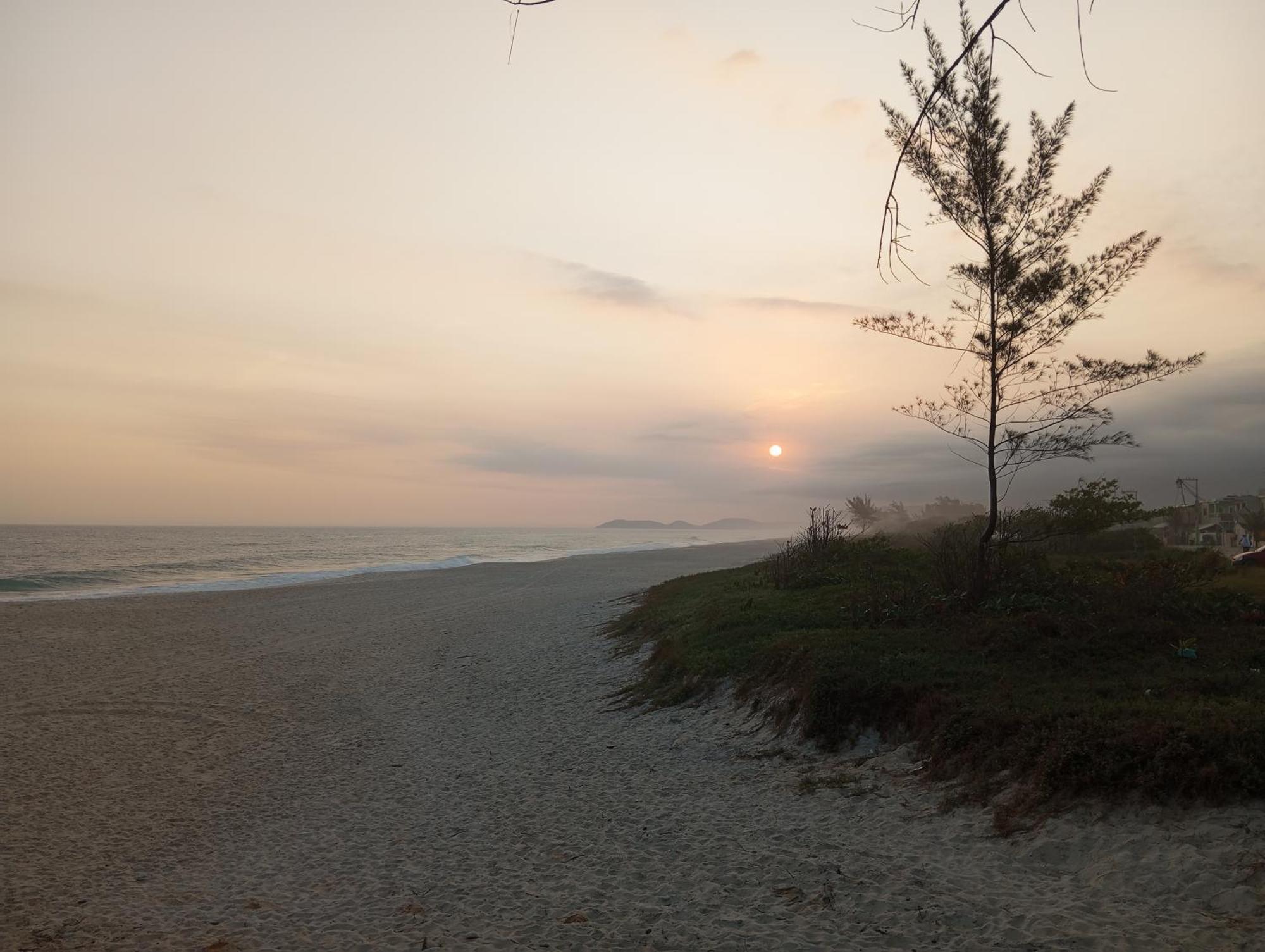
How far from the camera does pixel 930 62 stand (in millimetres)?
12180

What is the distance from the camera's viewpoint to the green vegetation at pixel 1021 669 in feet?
21.0

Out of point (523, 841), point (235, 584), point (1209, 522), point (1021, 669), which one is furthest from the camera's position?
point (235, 584)

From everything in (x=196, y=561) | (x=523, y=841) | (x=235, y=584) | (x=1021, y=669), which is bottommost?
(x=235, y=584)

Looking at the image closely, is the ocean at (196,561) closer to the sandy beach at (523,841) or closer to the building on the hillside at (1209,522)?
the sandy beach at (523,841)

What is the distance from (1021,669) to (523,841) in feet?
21.0

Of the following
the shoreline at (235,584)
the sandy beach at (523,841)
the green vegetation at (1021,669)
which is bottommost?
the shoreline at (235,584)

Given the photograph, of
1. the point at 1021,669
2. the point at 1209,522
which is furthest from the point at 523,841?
the point at 1209,522

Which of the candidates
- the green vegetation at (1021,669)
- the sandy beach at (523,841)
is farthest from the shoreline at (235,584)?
the green vegetation at (1021,669)

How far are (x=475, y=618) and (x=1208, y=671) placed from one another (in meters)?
20.1

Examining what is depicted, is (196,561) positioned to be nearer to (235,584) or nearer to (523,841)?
(235,584)

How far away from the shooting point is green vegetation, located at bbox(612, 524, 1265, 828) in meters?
6.41

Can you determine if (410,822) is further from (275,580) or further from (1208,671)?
(275,580)

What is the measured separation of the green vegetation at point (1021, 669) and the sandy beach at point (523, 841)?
1.37 feet

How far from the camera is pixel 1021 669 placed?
9414 mm
